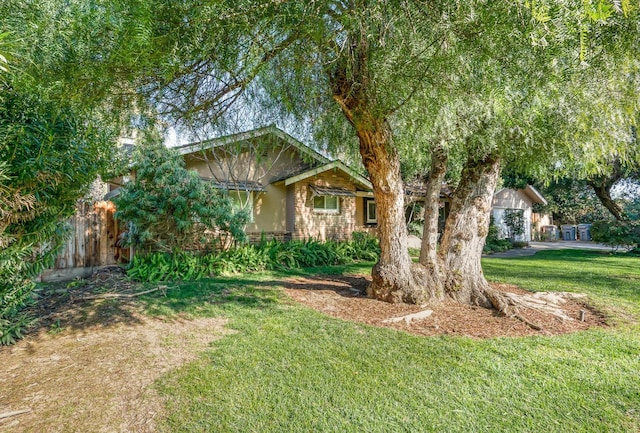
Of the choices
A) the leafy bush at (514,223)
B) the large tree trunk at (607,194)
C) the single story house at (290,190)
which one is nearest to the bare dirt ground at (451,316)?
the single story house at (290,190)

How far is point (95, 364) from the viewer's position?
344cm

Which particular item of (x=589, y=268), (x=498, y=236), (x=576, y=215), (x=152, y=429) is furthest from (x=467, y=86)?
(x=576, y=215)

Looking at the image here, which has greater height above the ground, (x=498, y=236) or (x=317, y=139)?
(x=317, y=139)

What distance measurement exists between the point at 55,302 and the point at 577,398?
7.34 metres

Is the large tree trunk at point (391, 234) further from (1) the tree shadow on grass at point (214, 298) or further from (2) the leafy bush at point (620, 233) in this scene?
(2) the leafy bush at point (620, 233)

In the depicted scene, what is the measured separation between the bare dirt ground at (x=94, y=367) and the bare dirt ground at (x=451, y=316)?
2086 mm

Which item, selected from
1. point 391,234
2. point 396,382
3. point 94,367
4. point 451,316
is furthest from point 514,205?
point 94,367

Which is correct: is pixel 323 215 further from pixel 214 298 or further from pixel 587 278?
pixel 587 278

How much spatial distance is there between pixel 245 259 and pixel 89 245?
3.79 metres

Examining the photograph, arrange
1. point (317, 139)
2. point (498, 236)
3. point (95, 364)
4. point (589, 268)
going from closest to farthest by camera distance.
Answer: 1. point (95, 364)
2. point (317, 139)
3. point (589, 268)
4. point (498, 236)

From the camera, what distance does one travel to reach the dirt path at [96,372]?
2514 millimetres

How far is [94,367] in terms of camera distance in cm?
337

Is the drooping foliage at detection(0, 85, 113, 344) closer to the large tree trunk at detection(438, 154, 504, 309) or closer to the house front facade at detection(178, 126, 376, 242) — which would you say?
the large tree trunk at detection(438, 154, 504, 309)

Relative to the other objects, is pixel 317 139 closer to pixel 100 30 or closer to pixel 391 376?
pixel 100 30
